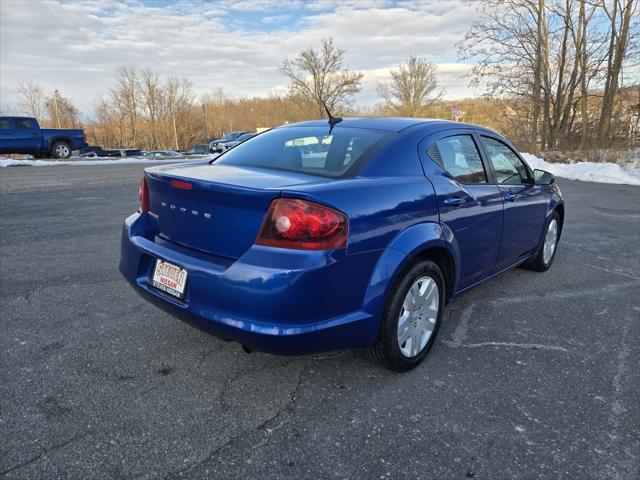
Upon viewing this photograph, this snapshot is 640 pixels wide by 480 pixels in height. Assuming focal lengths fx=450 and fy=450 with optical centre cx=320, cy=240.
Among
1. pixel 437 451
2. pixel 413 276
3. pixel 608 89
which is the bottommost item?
pixel 437 451

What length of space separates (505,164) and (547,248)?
138cm

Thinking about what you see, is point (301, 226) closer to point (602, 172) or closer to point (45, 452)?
point (45, 452)

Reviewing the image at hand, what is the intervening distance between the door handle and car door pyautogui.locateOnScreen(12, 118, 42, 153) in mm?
21003

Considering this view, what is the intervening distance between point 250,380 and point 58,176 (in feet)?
44.3

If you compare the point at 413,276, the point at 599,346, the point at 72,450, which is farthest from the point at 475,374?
the point at 72,450

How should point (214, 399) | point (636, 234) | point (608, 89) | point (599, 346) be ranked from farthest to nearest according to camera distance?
point (608, 89) → point (636, 234) → point (599, 346) → point (214, 399)

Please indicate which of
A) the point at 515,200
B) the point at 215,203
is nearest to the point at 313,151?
the point at 215,203

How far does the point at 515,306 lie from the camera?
383cm

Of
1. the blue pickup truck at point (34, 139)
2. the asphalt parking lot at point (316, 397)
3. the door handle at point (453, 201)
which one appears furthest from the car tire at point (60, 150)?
the door handle at point (453, 201)

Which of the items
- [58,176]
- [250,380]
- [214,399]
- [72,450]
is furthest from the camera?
[58,176]

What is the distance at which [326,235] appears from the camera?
2.17m

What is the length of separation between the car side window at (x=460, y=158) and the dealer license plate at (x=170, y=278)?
175cm

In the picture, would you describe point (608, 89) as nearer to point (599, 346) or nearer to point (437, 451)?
point (599, 346)

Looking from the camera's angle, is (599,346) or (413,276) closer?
(413,276)
